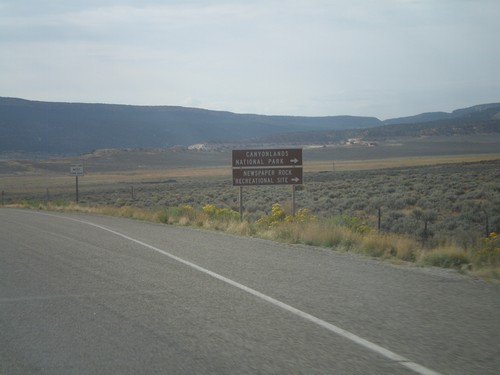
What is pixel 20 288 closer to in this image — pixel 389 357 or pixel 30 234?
pixel 389 357

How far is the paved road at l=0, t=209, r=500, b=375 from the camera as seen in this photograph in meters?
5.71

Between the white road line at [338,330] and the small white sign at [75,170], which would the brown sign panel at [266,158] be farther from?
the small white sign at [75,170]

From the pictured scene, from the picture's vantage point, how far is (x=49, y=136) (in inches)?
7800

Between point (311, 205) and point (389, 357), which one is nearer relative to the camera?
point (389, 357)

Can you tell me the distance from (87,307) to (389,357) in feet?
13.6

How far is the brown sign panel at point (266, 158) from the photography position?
22859 millimetres

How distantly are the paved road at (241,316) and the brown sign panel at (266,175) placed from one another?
9996 millimetres

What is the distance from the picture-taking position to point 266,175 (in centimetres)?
2291

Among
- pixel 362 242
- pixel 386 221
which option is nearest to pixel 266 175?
pixel 386 221

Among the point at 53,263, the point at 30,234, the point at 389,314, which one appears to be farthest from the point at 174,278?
the point at 30,234

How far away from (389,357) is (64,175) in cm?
11941

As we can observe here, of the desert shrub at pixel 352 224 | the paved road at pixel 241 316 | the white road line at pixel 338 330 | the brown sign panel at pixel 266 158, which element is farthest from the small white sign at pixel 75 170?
the white road line at pixel 338 330

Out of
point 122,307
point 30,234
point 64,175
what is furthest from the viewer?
point 64,175

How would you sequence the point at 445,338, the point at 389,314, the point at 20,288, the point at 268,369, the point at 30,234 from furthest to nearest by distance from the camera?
the point at 30,234
the point at 20,288
the point at 389,314
the point at 445,338
the point at 268,369
